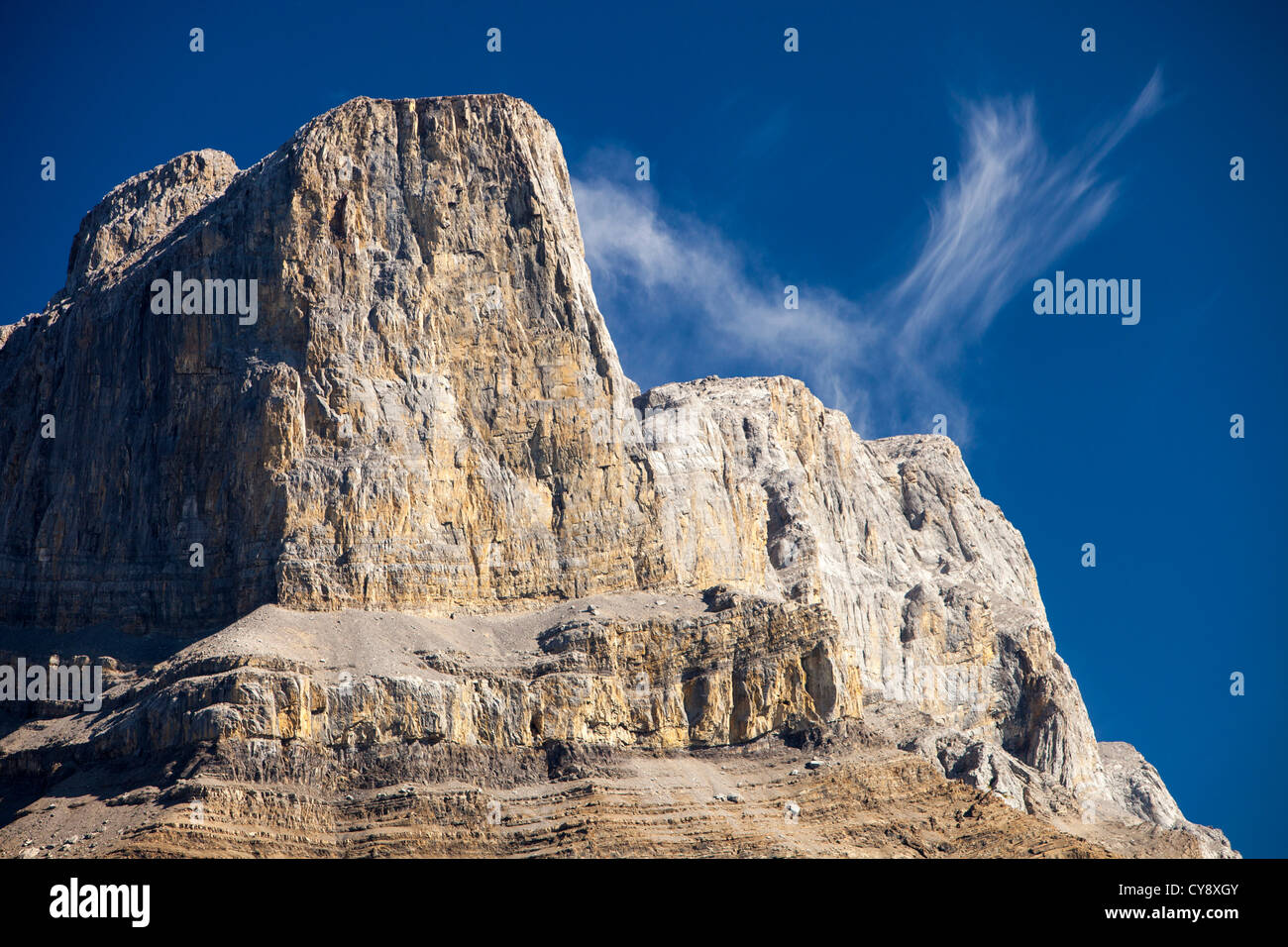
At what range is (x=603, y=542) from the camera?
4688 inches

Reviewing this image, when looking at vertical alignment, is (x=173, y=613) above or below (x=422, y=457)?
below

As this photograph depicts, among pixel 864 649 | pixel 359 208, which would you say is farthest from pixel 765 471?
pixel 359 208

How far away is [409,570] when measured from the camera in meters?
112

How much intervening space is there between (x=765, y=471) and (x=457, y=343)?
30134 millimetres

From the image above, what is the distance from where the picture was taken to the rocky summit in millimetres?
98250

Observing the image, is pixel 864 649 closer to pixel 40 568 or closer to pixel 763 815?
pixel 763 815

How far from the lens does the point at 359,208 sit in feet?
393

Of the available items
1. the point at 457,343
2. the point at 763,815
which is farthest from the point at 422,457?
the point at 763,815

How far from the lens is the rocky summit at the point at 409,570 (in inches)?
3868

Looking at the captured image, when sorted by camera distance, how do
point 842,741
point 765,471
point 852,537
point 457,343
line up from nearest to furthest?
point 842,741 < point 457,343 < point 765,471 < point 852,537
